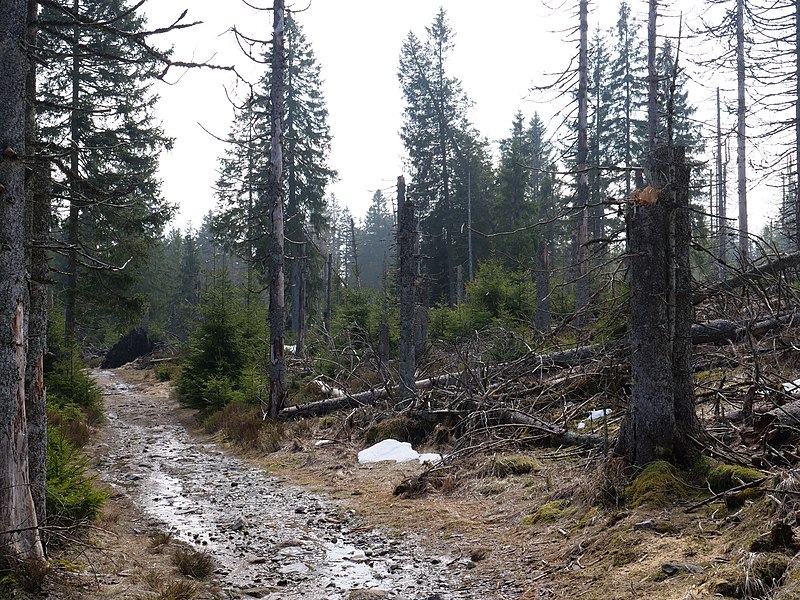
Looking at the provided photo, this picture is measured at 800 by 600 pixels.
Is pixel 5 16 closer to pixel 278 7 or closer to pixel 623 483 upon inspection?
pixel 623 483

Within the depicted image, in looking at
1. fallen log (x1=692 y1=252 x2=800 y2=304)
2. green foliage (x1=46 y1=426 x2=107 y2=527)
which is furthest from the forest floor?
fallen log (x1=692 y1=252 x2=800 y2=304)

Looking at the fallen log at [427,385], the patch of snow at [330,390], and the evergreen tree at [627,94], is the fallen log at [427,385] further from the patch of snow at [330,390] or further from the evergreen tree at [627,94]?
the evergreen tree at [627,94]

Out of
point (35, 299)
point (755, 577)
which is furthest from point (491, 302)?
point (755, 577)

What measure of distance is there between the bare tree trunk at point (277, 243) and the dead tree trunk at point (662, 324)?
1008 centimetres

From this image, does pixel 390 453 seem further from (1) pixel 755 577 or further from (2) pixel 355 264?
(2) pixel 355 264

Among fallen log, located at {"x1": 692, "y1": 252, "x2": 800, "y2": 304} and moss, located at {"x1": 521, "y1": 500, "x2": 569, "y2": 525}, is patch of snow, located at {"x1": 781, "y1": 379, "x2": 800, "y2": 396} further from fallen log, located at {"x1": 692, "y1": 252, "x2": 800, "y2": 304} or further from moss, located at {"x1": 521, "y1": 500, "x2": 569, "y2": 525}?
moss, located at {"x1": 521, "y1": 500, "x2": 569, "y2": 525}

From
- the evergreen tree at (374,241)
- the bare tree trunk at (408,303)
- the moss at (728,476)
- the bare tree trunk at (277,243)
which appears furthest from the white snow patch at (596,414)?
the evergreen tree at (374,241)

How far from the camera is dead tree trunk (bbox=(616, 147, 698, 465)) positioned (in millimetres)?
5906

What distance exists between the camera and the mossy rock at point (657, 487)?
5.40 meters

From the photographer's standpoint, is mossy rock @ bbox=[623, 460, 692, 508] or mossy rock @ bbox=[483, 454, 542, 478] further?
mossy rock @ bbox=[483, 454, 542, 478]

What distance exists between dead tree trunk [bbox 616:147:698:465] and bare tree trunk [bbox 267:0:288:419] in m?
10.1

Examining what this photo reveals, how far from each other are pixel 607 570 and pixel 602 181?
31812mm

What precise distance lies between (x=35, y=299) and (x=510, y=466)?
19.3ft

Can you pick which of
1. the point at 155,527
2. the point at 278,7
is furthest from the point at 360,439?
the point at 278,7
